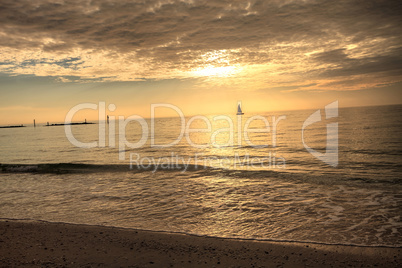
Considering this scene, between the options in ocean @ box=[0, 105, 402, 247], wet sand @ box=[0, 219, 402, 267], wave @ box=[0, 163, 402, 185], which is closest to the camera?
wet sand @ box=[0, 219, 402, 267]

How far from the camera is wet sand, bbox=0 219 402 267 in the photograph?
5.36m

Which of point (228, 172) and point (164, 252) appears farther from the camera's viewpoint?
point (228, 172)

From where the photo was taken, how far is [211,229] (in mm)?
7465

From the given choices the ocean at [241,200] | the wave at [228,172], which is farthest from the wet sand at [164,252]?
the wave at [228,172]

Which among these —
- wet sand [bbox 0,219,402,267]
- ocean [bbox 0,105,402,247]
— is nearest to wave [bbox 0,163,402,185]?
ocean [bbox 0,105,402,247]

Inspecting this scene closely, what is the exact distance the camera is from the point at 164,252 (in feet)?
19.5

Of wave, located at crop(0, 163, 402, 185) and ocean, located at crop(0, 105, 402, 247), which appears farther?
wave, located at crop(0, 163, 402, 185)

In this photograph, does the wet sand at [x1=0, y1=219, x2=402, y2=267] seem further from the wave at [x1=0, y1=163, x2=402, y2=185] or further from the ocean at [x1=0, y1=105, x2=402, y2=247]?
the wave at [x1=0, y1=163, x2=402, y2=185]

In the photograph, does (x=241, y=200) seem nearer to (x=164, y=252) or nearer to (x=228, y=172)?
(x=164, y=252)

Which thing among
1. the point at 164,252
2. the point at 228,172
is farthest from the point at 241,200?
the point at 228,172

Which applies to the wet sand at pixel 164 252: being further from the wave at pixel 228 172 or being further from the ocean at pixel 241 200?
the wave at pixel 228 172

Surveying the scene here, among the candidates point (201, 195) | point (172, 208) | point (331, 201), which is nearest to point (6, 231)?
point (172, 208)

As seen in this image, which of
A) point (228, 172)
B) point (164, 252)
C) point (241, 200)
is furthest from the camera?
point (228, 172)

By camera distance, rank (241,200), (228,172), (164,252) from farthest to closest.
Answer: (228,172) → (241,200) → (164,252)
